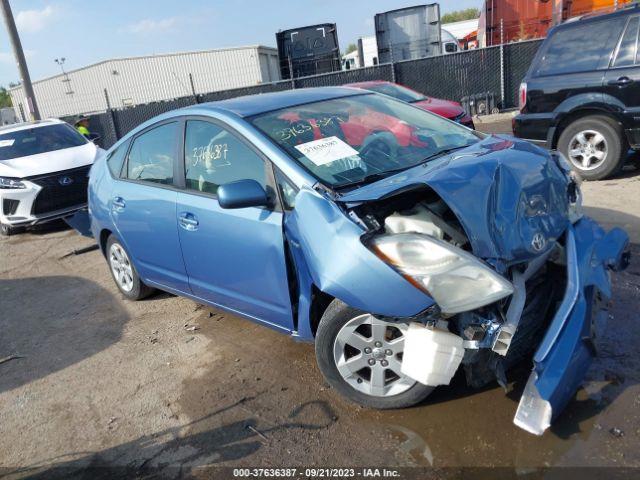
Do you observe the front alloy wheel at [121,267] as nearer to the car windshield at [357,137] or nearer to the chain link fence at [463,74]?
the car windshield at [357,137]

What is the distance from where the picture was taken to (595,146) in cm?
659

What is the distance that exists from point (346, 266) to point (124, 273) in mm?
3155

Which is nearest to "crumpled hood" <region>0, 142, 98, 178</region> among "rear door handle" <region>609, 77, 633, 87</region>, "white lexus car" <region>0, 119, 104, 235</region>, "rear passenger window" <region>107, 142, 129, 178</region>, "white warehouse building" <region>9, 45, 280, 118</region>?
"white lexus car" <region>0, 119, 104, 235</region>

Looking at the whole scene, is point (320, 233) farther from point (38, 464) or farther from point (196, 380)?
point (38, 464)

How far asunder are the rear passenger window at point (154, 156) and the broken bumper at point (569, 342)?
2.71 meters

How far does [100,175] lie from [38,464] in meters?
2.74

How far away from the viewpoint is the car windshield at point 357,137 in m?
3.18

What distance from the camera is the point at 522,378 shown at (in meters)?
3.04

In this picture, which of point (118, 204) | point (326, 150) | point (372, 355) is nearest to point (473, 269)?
point (372, 355)

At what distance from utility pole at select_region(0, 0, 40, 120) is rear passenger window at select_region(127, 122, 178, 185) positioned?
38.6 feet

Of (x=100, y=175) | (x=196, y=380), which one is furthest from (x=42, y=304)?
(x=196, y=380)

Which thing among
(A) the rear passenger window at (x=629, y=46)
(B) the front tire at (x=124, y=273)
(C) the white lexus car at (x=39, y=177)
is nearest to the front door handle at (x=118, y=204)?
(B) the front tire at (x=124, y=273)

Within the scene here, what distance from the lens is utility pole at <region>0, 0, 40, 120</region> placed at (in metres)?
14.0

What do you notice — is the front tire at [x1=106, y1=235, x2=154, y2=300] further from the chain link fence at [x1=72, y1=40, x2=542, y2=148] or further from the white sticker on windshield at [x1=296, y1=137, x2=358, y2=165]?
the chain link fence at [x1=72, y1=40, x2=542, y2=148]
